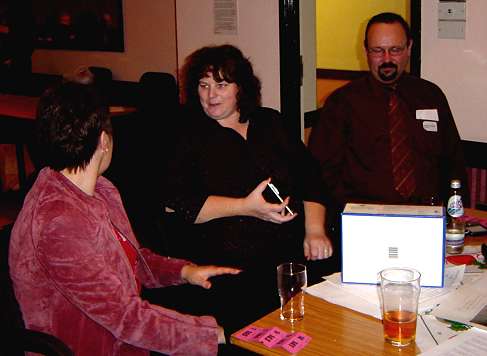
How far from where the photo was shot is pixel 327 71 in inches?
376

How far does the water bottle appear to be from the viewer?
2303 mm

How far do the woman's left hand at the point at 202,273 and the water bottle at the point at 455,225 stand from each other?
0.72 metres

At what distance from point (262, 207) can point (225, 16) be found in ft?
10.1

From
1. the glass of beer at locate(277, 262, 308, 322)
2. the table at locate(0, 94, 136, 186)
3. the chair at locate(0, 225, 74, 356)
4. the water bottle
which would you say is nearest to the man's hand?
the glass of beer at locate(277, 262, 308, 322)

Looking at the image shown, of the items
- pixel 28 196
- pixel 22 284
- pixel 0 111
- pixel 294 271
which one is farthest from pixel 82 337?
pixel 0 111

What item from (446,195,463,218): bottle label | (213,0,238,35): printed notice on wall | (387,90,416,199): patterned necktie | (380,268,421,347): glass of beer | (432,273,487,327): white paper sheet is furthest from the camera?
(213,0,238,35): printed notice on wall

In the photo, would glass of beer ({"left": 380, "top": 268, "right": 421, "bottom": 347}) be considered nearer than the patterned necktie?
Yes

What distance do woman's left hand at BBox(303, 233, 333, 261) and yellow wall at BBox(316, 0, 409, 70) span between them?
21.4 ft

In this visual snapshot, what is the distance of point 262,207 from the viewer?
2430 millimetres

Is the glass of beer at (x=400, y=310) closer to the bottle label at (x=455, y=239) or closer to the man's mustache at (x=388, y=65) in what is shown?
the bottle label at (x=455, y=239)

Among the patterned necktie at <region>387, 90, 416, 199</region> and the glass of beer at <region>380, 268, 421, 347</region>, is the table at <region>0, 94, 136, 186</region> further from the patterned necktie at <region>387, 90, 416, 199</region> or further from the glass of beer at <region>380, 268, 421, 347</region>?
the glass of beer at <region>380, 268, 421, 347</region>

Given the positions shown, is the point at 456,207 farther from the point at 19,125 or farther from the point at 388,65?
the point at 19,125

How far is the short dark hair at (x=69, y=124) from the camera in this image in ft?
5.98

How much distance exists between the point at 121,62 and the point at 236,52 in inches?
167
